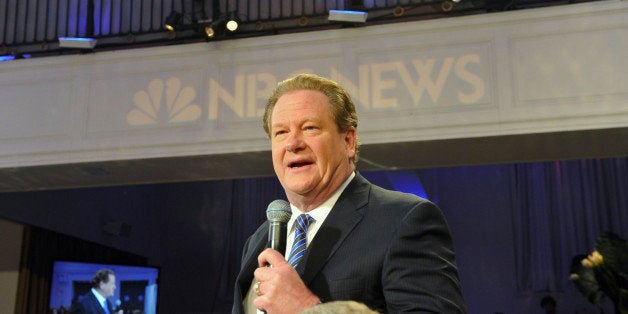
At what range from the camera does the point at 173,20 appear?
16.1 feet

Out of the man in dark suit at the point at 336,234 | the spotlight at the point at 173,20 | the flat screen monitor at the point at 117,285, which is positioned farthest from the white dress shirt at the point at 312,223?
the flat screen monitor at the point at 117,285

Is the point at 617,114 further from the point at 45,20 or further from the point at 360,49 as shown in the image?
the point at 45,20

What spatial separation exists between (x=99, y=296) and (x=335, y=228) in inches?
243

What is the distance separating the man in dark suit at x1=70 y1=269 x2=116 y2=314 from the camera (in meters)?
6.66

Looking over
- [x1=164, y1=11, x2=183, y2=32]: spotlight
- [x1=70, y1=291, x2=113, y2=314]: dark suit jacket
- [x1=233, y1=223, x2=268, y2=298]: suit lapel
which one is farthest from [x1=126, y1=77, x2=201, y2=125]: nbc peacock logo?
[x1=233, y1=223, x2=268, y2=298]: suit lapel

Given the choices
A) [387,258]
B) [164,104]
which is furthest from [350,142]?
[164,104]

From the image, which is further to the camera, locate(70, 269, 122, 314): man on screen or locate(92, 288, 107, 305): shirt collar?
locate(92, 288, 107, 305): shirt collar

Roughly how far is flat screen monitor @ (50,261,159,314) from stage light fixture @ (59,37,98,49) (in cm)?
254

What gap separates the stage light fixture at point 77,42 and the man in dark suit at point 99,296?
2.89 metres

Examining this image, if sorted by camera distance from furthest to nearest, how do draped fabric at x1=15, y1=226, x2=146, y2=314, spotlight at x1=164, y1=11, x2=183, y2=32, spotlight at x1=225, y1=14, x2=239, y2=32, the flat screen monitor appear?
the flat screen monitor < draped fabric at x1=15, y1=226, x2=146, y2=314 < spotlight at x1=164, y1=11, x2=183, y2=32 < spotlight at x1=225, y1=14, x2=239, y2=32

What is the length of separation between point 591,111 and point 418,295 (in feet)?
10.9

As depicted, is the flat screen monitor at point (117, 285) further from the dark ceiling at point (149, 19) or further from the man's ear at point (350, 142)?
the man's ear at point (350, 142)

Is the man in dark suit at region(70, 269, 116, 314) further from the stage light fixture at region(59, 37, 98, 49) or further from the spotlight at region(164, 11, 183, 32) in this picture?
the spotlight at region(164, 11, 183, 32)

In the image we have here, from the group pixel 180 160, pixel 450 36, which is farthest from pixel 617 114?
pixel 180 160
